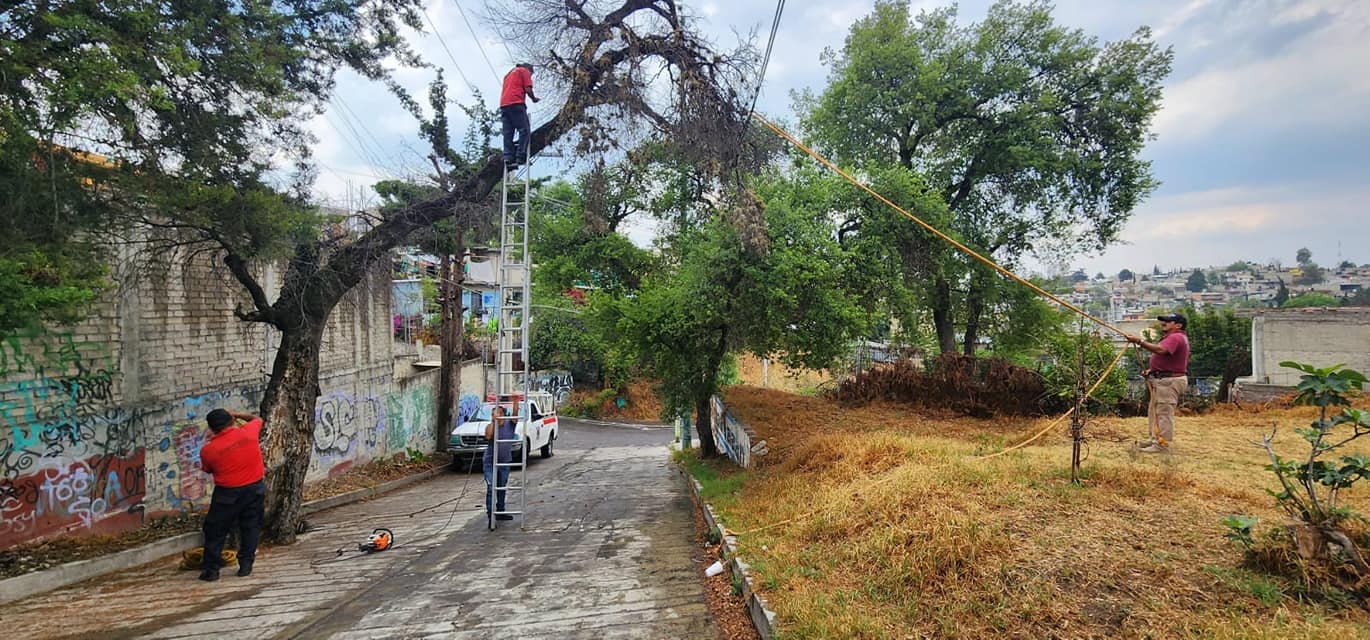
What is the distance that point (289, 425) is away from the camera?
868 centimetres

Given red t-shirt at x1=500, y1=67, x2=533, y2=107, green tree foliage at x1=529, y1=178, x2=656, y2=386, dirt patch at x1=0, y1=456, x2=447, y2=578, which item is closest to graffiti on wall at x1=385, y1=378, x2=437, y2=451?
green tree foliage at x1=529, y1=178, x2=656, y2=386

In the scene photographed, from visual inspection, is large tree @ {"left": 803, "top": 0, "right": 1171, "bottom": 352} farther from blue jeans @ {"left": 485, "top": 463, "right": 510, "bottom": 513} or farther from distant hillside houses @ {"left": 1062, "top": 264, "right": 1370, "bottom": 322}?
distant hillside houses @ {"left": 1062, "top": 264, "right": 1370, "bottom": 322}

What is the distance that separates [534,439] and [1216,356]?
3245cm

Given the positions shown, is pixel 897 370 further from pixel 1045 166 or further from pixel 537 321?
pixel 537 321

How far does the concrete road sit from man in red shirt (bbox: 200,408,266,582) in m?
0.27

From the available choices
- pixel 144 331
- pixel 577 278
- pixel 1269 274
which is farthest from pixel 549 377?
pixel 1269 274

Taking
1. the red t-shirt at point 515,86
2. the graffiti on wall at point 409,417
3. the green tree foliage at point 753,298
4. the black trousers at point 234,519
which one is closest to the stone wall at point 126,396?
the black trousers at point 234,519

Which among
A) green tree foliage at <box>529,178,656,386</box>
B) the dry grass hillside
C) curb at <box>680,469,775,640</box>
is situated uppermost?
green tree foliage at <box>529,178,656,386</box>

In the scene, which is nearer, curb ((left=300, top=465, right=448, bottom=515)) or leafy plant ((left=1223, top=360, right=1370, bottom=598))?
leafy plant ((left=1223, top=360, right=1370, bottom=598))

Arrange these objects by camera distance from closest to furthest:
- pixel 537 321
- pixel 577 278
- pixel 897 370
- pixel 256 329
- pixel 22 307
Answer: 1. pixel 22 307
2. pixel 256 329
3. pixel 897 370
4. pixel 577 278
5. pixel 537 321

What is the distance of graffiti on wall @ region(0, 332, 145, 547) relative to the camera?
271 inches

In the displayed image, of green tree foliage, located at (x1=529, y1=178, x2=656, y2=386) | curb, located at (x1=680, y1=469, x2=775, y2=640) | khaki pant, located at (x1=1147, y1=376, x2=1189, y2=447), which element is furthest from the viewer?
green tree foliage, located at (x1=529, y1=178, x2=656, y2=386)

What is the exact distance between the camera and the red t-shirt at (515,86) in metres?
8.52

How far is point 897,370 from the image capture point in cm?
1405
